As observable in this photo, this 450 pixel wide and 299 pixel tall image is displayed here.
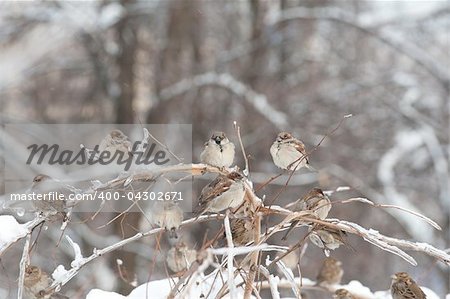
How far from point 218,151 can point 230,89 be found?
5.07 meters

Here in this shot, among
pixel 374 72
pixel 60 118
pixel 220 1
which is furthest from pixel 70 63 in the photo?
pixel 374 72

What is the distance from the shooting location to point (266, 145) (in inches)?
306

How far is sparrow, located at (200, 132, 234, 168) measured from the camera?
2.31 m

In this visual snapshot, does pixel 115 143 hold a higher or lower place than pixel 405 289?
higher

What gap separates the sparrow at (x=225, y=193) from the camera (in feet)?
5.83

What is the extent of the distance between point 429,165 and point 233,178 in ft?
21.9

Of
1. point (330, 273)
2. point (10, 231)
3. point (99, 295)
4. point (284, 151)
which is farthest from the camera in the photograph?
point (330, 273)

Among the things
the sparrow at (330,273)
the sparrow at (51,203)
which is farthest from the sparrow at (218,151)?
the sparrow at (330,273)

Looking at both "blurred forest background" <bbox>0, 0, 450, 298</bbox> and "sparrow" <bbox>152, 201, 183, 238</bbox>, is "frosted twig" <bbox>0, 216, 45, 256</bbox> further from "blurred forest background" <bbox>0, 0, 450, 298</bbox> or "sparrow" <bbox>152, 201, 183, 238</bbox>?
"blurred forest background" <bbox>0, 0, 450, 298</bbox>

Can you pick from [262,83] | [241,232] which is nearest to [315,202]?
[241,232]

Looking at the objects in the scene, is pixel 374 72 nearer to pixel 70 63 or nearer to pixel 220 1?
pixel 220 1

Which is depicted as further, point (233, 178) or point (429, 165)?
point (429, 165)

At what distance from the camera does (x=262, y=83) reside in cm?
823

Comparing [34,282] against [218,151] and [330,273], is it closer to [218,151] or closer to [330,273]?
[218,151]
